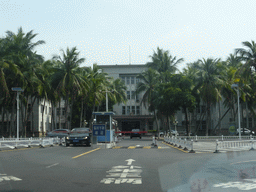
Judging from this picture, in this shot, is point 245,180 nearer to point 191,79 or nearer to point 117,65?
point 191,79

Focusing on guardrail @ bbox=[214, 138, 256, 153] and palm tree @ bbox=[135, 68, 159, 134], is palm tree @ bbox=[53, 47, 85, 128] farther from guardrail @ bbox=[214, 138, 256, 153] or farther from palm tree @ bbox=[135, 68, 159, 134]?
guardrail @ bbox=[214, 138, 256, 153]

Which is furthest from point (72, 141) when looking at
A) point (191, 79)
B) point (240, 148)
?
point (191, 79)

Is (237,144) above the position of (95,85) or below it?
below

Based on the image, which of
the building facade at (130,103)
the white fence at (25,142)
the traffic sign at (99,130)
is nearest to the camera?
the white fence at (25,142)

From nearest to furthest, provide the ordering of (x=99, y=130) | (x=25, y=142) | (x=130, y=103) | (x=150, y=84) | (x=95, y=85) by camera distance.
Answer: (x=25, y=142) < (x=99, y=130) < (x=95, y=85) < (x=150, y=84) < (x=130, y=103)

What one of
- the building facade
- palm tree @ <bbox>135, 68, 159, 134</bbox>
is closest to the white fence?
palm tree @ <bbox>135, 68, 159, 134</bbox>

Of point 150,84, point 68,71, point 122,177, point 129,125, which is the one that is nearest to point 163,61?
point 150,84

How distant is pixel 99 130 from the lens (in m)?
30.5

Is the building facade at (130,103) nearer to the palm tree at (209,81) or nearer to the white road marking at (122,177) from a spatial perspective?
the palm tree at (209,81)

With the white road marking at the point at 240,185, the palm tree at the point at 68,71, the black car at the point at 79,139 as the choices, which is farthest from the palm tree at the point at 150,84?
the white road marking at the point at 240,185

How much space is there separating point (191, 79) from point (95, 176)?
4226cm

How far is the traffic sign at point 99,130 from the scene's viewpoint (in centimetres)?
3027

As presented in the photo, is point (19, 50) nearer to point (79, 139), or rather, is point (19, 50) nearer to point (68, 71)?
point (68, 71)

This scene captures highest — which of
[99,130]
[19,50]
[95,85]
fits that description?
[19,50]
